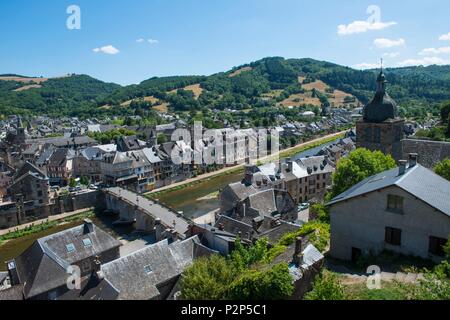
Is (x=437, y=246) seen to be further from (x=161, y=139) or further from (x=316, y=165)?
(x=161, y=139)

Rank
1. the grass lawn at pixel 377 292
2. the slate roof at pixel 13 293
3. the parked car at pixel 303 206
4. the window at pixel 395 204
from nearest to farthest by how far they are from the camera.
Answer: the grass lawn at pixel 377 292
the window at pixel 395 204
the slate roof at pixel 13 293
the parked car at pixel 303 206

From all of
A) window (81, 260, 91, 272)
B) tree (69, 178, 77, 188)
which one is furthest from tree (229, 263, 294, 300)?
tree (69, 178, 77, 188)

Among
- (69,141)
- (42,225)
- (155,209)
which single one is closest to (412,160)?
(155,209)

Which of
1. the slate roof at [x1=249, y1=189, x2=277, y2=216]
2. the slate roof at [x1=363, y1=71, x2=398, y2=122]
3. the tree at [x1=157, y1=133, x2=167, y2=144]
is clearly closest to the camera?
the slate roof at [x1=249, y1=189, x2=277, y2=216]

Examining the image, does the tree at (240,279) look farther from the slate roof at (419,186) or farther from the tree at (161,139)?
the tree at (161,139)

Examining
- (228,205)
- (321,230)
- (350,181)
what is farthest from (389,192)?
(228,205)

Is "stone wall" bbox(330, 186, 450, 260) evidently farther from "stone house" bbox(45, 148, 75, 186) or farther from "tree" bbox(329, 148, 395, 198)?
"stone house" bbox(45, 148, 75, 186)

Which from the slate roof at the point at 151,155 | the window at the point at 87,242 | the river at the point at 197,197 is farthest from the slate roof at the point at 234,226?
the slate roof at the point at 151,155
